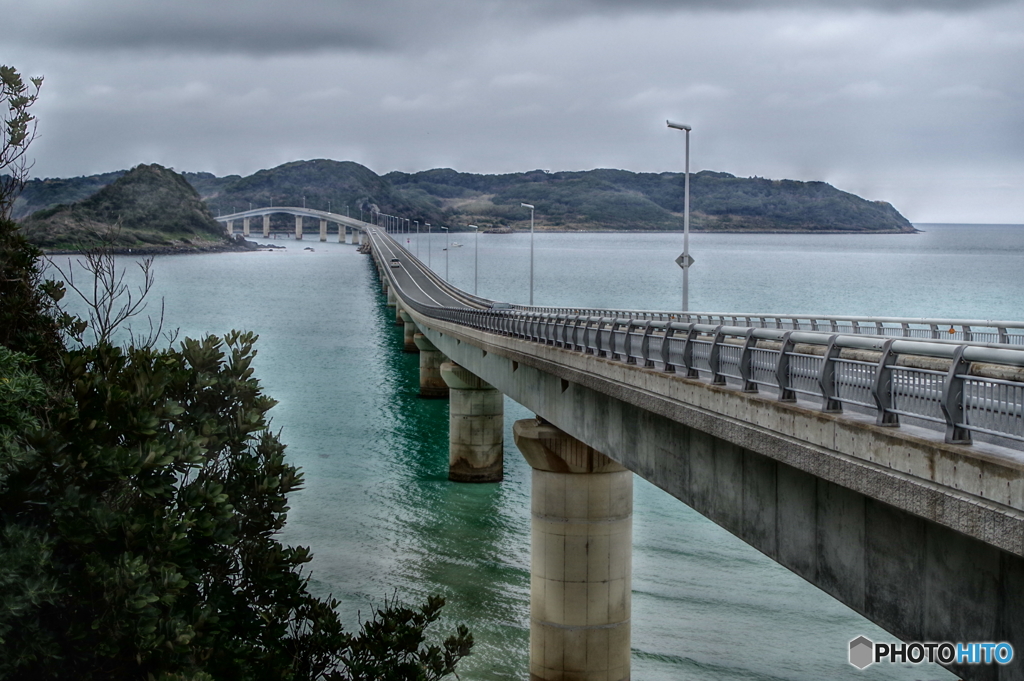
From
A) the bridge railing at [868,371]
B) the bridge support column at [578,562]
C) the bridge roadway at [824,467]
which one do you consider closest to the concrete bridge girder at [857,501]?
the bridge roadway at [824,467]

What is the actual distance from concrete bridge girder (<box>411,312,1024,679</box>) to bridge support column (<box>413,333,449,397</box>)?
51.0 meters

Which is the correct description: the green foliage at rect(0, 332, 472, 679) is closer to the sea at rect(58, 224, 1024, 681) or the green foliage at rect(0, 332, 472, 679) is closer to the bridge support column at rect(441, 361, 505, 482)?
the sea at rect(58, 224, 1024, 681)

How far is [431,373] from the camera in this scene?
69.4 meters

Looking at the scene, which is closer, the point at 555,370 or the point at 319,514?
the point at 555,370

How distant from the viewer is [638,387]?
1825cm

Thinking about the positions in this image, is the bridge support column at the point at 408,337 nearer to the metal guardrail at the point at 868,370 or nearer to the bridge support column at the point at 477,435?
the bridge support column at the point at 477,435

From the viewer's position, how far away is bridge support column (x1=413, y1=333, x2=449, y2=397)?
69125mm

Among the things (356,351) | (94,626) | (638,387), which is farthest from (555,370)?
(356,351)

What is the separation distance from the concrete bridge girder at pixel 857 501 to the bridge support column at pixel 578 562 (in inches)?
255

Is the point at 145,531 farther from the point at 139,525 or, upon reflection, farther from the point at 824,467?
the point at 824,467

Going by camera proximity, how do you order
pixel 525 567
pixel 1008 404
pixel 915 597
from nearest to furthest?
pixel 1008 404 → pixel 915 597 → pixel 525 567

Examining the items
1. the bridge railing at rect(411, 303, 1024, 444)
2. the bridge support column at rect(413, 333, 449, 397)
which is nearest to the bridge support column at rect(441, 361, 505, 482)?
the bridge support column at rect(413, 333, 449, 397)

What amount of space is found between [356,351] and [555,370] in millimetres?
73546

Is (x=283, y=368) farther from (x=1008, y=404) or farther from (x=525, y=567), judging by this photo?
(x=1008, y=404)
